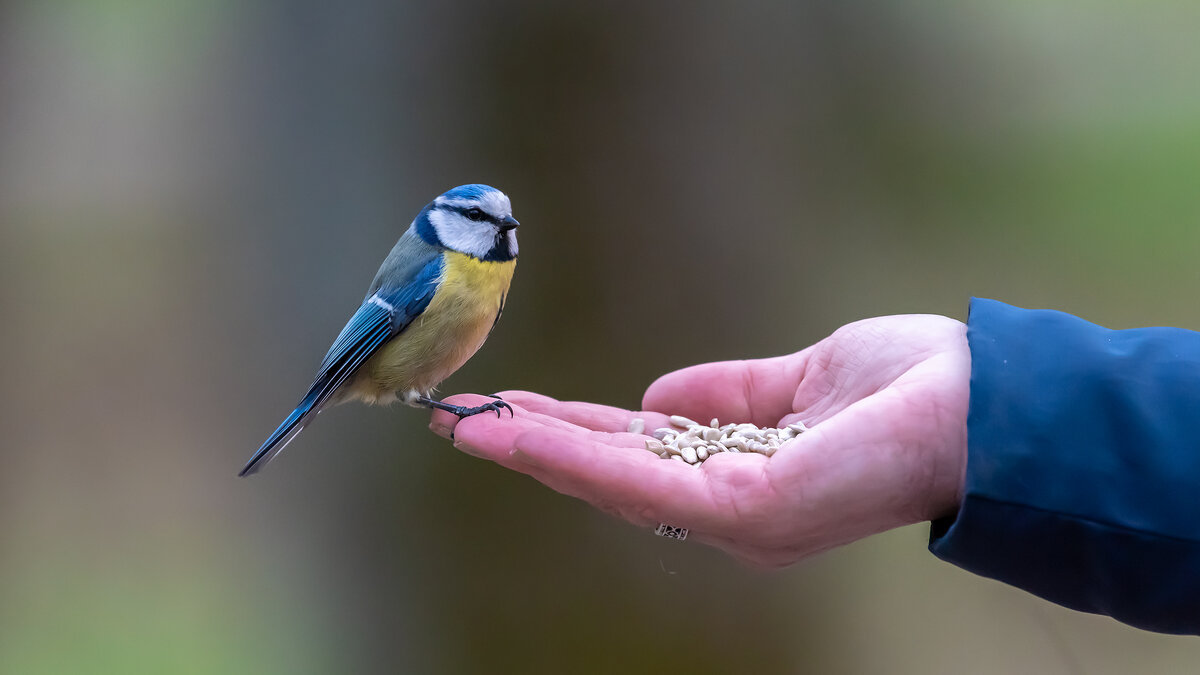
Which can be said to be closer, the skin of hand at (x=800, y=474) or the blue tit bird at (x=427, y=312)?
the skin of hand at (x=800, y=474)

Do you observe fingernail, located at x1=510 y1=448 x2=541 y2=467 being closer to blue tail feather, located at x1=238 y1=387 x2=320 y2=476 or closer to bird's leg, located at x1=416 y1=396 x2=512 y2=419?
bird's leg, located at x1=416 y1=396 x2=512 y2=419

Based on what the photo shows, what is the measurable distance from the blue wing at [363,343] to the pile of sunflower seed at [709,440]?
0.99ft

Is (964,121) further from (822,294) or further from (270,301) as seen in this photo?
(270,301)

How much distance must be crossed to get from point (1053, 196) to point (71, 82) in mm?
1705

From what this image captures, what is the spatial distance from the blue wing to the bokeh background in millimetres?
409

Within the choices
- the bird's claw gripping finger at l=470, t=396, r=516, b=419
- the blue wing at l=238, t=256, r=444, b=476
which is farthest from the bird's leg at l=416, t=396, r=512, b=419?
the blue wing at l=238, t=256, r=444, b=476

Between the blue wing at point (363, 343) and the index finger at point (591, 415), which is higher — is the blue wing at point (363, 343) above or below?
above

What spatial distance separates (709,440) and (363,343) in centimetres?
42

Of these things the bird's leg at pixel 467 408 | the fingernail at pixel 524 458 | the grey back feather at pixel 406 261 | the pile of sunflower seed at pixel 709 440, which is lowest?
the pile of sunflower seed at pixel 709 440

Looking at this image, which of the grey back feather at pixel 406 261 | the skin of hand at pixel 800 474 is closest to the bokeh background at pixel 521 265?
the grey back feather at pixel 406 261

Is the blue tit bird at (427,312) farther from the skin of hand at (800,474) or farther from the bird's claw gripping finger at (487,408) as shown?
the skin of hand at (800,474)

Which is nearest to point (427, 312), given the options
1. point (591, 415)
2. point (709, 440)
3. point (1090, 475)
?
point (591, 415)

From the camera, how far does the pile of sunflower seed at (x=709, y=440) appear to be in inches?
33.2

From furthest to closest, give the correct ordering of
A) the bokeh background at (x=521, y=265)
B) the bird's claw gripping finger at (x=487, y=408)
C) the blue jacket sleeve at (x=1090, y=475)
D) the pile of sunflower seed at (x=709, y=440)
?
the bokeh background at (x=521, y=265) < the bird's claw gripping finger at (x=487, y=408) < the pile of sunflower seed at (x=709, y=440) < the blue jacket sleeve at (x=1090, y=475)
